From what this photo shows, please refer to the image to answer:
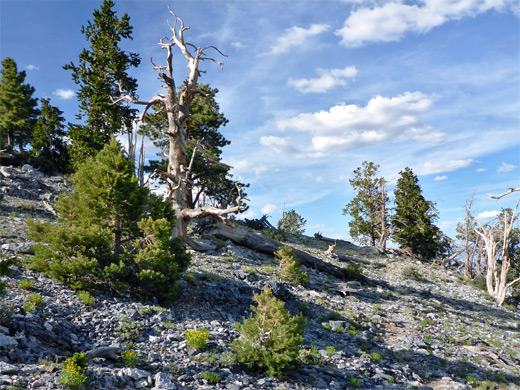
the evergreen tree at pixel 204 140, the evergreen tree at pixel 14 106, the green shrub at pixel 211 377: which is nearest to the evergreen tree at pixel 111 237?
the green shrub at pixel 211 377

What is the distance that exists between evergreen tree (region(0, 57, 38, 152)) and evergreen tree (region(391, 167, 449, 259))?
4718 cm

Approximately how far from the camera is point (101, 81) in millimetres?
28094

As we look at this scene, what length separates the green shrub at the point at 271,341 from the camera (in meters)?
8.84

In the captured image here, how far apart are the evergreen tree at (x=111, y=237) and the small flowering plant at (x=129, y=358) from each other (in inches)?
141

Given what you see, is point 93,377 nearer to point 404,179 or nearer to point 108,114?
point 108,114

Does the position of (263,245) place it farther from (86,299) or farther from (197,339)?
(197,339)

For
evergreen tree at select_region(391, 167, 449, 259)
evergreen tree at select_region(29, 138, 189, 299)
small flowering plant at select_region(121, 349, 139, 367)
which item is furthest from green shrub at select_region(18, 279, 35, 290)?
evergreen tree at select_region(391, 167, 449, 259)

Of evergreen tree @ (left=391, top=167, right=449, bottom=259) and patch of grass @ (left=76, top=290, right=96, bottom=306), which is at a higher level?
evergreen tree @ (left=391, top=167, right=449, bottom=259)

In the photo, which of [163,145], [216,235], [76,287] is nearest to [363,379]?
[76,287]

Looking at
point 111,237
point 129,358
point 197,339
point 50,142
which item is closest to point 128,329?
point 129,358

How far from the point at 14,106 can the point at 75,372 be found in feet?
161

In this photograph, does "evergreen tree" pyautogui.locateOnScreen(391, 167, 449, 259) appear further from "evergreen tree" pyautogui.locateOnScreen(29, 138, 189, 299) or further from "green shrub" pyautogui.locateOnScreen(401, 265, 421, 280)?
"evergreen tree" pyautogui.locateOnScreen(29, 138, 189, 299)

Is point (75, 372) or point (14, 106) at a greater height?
point (14, 106)

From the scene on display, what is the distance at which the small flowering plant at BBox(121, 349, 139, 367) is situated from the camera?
791 cm
